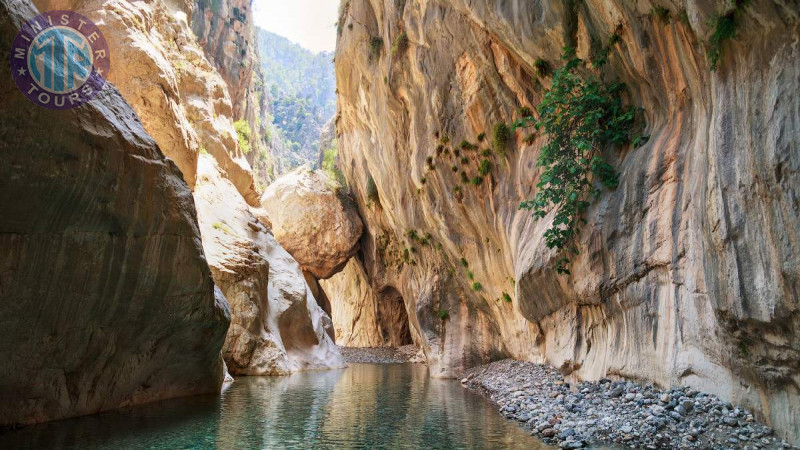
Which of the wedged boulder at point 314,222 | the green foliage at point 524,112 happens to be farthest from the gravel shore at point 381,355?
the green foliage at point 524,112

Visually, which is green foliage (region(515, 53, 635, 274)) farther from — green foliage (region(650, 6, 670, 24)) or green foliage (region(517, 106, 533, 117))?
green foliage (region(517, 106, 533, 117))

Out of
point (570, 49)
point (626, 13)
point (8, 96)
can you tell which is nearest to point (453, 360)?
point (570, 49)

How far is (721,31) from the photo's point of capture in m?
7.81

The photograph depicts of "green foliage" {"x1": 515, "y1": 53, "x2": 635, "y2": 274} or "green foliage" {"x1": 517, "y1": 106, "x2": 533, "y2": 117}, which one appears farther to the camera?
"green foliage" {"x1": 517, "y1": 106, "x2": 533, "y2": 117}

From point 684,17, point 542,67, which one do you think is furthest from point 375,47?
point 684,17

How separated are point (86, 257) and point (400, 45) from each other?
17759mm

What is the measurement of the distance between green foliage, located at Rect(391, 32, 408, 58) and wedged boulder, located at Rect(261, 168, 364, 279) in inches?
720

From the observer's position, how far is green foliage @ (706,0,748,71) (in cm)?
749

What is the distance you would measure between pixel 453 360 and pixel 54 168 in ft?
63.1

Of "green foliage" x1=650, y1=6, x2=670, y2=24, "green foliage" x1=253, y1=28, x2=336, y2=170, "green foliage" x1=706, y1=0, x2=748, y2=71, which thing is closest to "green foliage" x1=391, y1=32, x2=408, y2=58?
"green foliage" x1=650, y1=6, x2=670, y2=24

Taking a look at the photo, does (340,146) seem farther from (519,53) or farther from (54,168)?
(54,168)

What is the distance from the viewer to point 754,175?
7.28 metres

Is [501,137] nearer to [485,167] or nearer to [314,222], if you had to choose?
[485,167]

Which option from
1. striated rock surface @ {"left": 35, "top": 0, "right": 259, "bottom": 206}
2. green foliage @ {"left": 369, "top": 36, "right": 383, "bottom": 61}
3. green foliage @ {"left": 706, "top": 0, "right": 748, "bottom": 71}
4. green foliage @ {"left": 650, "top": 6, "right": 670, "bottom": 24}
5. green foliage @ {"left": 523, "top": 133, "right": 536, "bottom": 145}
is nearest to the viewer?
green foliage @ {"left": 706, "top": 0, "right": 748, "bottom": 71}
